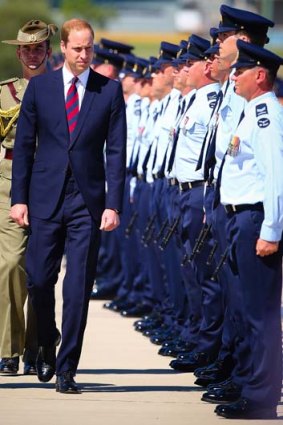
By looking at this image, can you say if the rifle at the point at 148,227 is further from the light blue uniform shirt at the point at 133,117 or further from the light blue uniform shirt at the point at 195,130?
the light blue uniform shirt at the point at 195,130

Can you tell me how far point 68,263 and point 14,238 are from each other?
79cm

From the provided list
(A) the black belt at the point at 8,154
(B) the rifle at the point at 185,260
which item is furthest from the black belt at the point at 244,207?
(B) the rifle at the point at 185,260

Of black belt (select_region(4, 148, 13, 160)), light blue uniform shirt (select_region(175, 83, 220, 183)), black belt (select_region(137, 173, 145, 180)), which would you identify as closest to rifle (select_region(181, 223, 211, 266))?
light blue uniform shirt (select_region(175, 83, 220, 183))

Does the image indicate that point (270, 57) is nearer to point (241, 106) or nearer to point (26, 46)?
point (241, 106)

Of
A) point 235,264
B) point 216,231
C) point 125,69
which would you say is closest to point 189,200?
point 216,231

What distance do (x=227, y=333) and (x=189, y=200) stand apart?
149 centimetres

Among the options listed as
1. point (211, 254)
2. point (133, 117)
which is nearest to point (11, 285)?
point (211, 254)

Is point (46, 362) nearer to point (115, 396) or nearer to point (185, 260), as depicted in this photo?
point (115, 396)

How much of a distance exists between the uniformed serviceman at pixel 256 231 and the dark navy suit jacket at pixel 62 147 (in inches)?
43.4

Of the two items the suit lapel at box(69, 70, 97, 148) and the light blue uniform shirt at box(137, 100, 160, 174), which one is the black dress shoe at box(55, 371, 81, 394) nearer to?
the suit lapel at box(69, 70, 97, 148)

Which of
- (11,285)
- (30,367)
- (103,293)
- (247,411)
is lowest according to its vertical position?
(103,293)

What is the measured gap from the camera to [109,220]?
32.3 ft

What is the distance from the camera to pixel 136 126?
50.1 ft

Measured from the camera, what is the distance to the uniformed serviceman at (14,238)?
10677 millimetres
